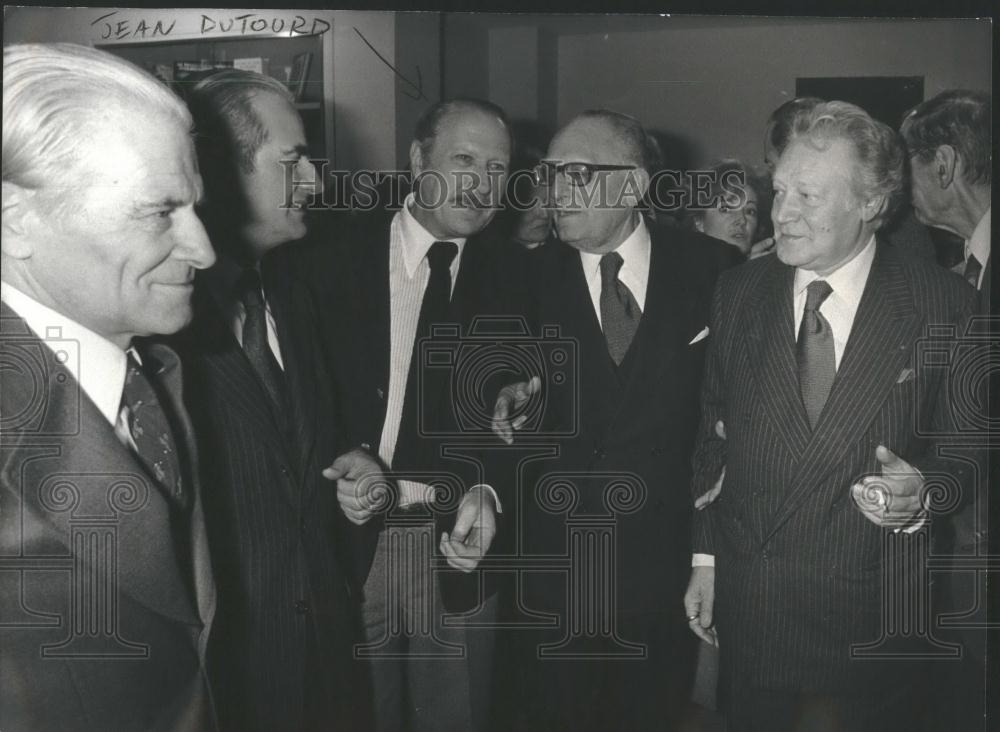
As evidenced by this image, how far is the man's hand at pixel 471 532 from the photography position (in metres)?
2.14

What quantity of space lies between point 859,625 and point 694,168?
0.96 meters

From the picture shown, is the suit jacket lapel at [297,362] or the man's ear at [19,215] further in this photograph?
the suit jacket lapel at [297,362]

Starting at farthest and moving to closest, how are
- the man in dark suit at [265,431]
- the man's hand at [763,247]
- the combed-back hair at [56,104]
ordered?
the man's hand at [763,247] → the man in dark suit at [265,431] → the combed-back hair at [56,104]

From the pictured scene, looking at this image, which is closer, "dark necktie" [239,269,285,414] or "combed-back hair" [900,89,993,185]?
"dark necktie" [239,269,285,414]

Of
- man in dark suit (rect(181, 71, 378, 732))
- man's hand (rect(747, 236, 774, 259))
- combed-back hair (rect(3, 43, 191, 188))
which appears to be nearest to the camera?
combed-back hair (rect(3, 43, 191, 188))

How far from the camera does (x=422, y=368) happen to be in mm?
2129

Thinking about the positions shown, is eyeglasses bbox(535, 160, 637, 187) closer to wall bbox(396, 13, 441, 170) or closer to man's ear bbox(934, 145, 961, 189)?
wall bbox(396, 13, 441, 170)

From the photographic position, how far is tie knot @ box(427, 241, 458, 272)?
2129 mm

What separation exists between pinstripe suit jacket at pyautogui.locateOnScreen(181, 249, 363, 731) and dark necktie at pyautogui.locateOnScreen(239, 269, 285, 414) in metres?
0.02

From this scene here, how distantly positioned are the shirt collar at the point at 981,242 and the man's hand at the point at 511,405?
0.91 meters

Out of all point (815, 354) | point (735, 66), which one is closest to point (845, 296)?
point (815, 354)

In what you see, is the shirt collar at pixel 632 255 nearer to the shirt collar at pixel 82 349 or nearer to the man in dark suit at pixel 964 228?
the man in dark suit at pixel 964 228

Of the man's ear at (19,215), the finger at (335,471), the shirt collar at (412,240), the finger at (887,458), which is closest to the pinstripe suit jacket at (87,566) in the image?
the man's ear at (19,215)

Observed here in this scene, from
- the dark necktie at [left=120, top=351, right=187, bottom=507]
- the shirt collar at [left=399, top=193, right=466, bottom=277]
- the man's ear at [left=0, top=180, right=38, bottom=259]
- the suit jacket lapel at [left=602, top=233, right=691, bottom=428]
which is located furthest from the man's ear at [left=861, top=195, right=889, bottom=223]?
the man's ear at [left=0, top=180, right=38, bottom=259]
